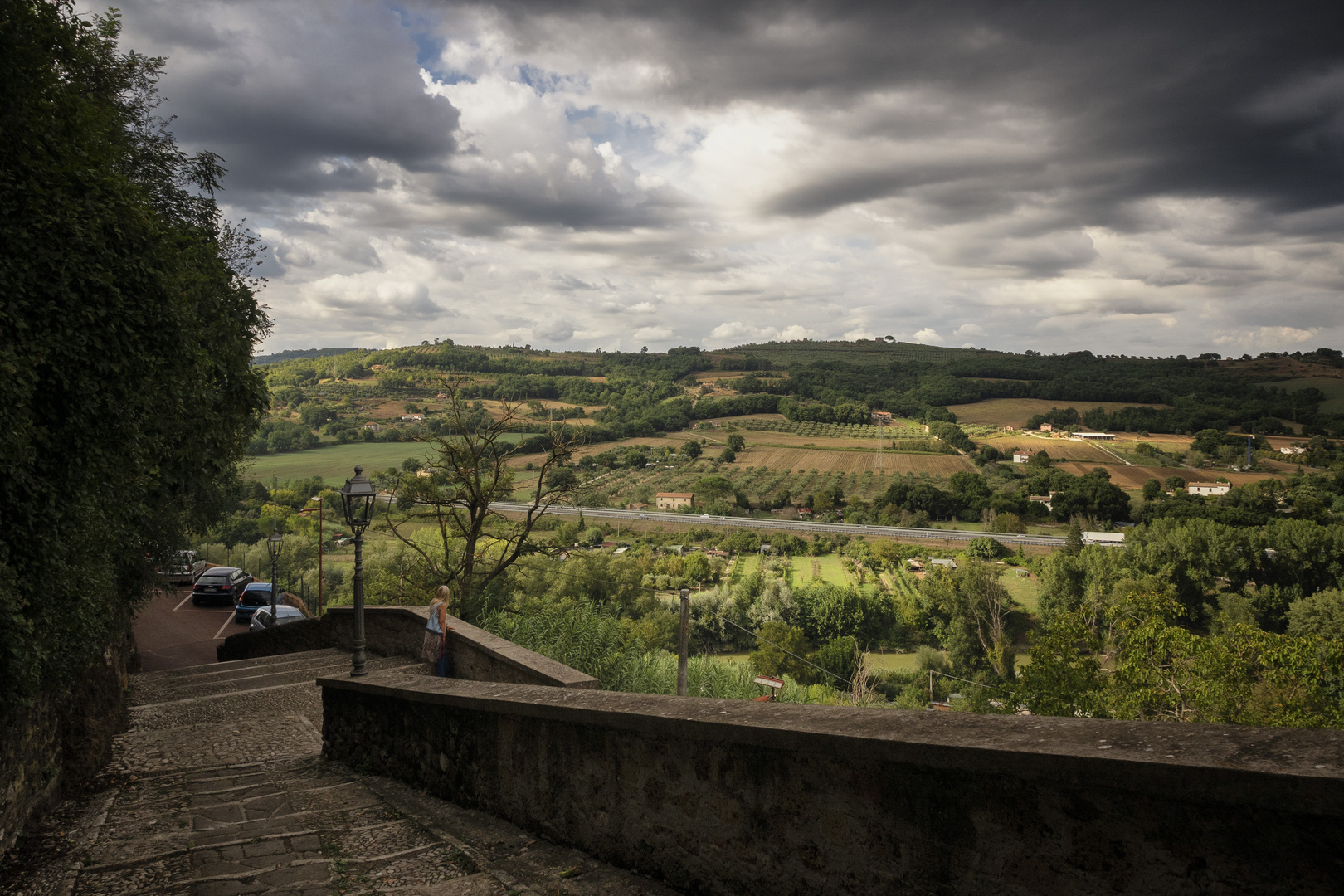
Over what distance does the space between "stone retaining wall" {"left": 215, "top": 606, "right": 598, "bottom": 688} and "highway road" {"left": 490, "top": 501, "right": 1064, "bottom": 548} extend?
171 feet

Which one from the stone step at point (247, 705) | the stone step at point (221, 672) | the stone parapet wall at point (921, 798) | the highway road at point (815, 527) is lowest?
the highway road at point (815, 527)

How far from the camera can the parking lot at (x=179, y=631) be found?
17.7m

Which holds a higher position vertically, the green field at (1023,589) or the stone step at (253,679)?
the stone step at (253,679)

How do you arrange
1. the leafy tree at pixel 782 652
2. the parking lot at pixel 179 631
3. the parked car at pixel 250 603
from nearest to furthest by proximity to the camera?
the parking lot at pixel 179 631 < the parked car at pixel 250 603 < the leafy tree at pixel 782 652

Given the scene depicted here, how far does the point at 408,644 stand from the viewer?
30.7ft

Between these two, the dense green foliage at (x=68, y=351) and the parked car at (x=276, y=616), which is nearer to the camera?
the dense green foliage at (x=68, y=351)

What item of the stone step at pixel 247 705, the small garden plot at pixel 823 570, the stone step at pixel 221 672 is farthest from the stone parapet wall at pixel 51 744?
the small garden plot at pixel 823 570

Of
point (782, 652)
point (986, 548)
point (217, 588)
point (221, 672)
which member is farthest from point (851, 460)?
point (221, 672)

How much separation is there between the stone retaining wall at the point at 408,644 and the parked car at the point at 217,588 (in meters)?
9.96

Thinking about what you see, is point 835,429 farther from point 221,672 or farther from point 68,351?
point 68,351

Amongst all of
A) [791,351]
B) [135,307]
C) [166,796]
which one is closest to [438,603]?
[166,796]

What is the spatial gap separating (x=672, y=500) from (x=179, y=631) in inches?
2156

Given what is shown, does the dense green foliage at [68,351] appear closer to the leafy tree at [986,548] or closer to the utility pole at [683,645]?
the utility pole at [683,645]

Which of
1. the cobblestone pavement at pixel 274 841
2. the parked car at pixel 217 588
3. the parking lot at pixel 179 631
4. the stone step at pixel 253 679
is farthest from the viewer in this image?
the parked car at pixel 217 588
